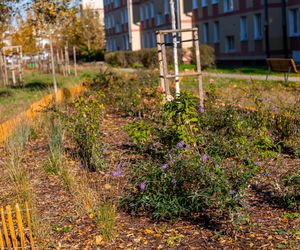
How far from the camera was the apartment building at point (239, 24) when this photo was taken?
1241 inches

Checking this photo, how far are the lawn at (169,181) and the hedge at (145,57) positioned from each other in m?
17.3

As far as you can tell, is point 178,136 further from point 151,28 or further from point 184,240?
point 151,28

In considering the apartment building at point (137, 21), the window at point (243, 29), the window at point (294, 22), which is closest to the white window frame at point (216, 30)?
the apartment building at point (137, 21)

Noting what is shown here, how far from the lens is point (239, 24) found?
36.3m

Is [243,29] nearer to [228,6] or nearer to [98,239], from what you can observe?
[228,6]

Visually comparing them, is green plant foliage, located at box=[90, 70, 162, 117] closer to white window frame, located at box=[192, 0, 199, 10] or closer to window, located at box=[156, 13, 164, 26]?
white window frame, located at box=[192, 0, 199, 10]

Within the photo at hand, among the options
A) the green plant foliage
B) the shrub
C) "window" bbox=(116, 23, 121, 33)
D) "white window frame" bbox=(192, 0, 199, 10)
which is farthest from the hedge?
"window" bbox=(116, 23, 121, 33)

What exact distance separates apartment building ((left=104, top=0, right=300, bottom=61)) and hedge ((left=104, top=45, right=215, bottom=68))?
10.8 feet

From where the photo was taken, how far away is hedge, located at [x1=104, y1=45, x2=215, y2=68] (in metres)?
29.4

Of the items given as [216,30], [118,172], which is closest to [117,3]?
[216,30]

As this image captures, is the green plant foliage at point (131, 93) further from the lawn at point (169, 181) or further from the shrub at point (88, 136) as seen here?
the shrub at point (88, 136)

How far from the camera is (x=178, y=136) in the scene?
652 centimetres

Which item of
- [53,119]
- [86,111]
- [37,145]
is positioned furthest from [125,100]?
[86,111]

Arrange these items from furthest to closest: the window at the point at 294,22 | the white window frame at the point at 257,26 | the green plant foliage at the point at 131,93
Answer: the white window frame at the point at 257,26, the window at the point at 294,22, the green plant foliage at the point at 131,93
